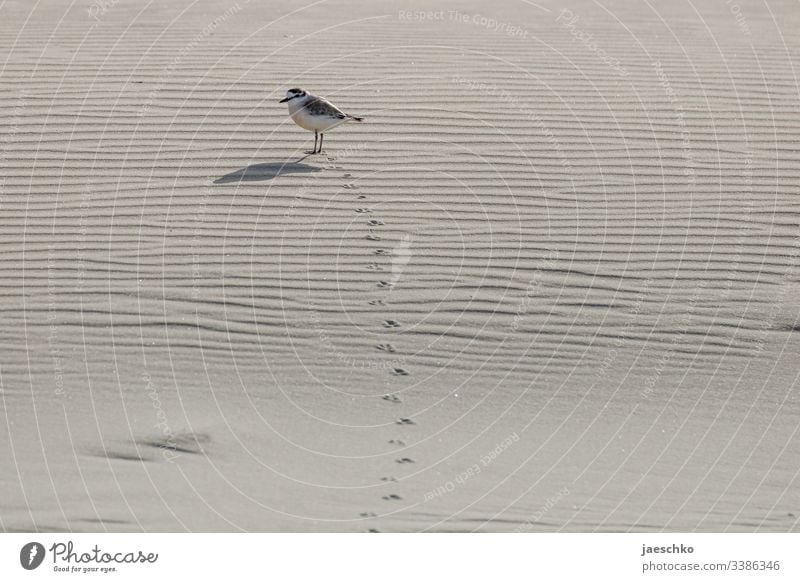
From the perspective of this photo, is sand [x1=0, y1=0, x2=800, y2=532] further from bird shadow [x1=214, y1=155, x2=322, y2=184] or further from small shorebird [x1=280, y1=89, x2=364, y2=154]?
small shorebird [x1=280, y1=89, x2=364, y2=154]

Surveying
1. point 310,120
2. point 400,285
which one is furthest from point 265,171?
point 400,285

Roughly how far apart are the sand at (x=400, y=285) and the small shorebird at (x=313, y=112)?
295 millimetres

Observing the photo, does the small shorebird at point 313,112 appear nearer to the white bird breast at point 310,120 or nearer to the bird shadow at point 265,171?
the white bird breast at point 310,120

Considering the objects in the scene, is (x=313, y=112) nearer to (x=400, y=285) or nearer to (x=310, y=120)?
(x=310, y=120)

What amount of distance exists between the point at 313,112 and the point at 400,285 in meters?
2.45

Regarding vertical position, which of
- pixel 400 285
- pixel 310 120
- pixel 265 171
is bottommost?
pixel 400 285

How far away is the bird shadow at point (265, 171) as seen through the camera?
10.6 m

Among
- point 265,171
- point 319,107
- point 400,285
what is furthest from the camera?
point 319,107

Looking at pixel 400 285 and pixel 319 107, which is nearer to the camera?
pixel 400 285

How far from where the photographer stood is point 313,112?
1096cm

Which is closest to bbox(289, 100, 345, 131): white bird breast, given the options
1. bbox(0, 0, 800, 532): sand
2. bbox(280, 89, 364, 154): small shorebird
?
bbox(280, 89, 364, 154): small shorebird

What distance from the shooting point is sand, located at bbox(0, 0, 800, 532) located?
23.4ft

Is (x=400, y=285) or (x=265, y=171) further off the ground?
(x=265, y=171)

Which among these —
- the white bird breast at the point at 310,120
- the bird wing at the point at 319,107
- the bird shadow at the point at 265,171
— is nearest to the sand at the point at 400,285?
the bird shadow at the point at 265,171
